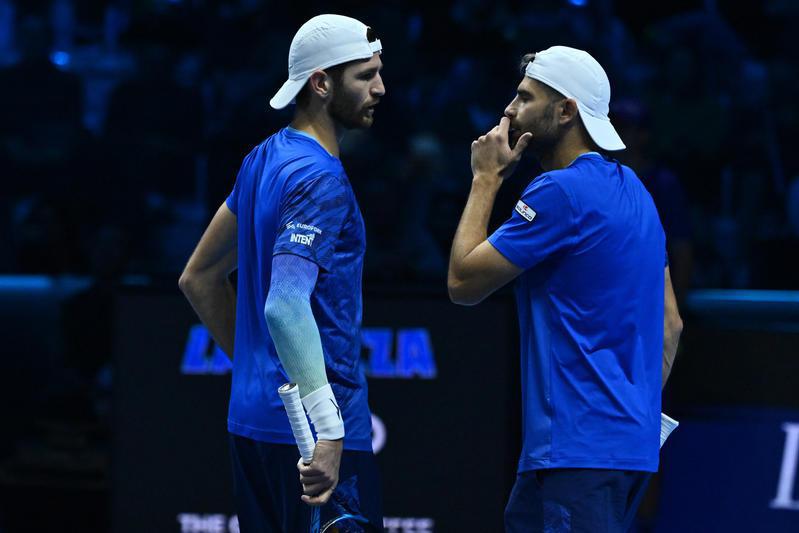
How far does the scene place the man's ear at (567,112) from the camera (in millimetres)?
3189

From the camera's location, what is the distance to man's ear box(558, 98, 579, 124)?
319 cm

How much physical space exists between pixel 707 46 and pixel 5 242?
3.77 m

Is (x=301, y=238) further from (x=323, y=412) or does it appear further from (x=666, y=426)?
(x=666, y=426)

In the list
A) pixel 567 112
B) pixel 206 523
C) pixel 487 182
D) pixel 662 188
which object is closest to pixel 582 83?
pixel 567 112

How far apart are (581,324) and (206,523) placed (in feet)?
8.26

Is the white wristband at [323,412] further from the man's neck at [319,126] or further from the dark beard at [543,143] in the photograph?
the dark beard at [543,143]

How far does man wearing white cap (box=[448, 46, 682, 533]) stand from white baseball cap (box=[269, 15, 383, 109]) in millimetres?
467

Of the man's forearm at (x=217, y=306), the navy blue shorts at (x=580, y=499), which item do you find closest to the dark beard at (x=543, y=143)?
the navy blue shorts at (x=580, y=499)

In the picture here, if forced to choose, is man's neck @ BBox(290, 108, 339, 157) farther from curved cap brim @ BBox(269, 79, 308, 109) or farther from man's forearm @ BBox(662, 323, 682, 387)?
man's forearm @ BBox(662, 323, 682, 387)

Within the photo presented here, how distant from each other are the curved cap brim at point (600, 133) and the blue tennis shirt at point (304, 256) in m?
0.59

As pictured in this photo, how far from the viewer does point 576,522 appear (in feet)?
9.85

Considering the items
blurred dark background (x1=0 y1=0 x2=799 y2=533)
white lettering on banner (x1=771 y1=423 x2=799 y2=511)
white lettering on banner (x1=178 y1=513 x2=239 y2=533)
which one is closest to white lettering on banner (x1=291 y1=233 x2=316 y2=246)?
white lettering on banner (x1=178 y1=513 x2=239 y2=533)

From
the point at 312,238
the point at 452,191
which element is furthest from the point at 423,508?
the point at 312,238

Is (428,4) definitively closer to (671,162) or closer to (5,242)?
(671,162)
